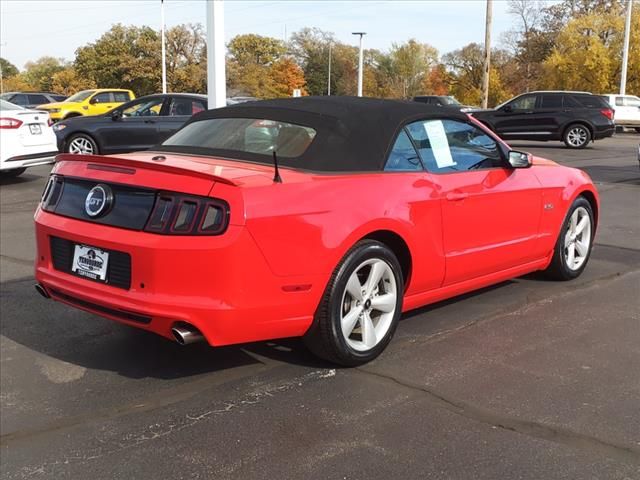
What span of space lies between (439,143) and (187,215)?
1.93 meters

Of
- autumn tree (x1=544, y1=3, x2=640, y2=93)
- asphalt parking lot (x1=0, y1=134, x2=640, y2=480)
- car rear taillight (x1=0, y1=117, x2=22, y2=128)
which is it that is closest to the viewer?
asphalt parking lot (x1=0, y1=134, x2=640, y2=480)

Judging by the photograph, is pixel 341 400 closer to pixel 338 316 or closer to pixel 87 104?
pixel 338 316

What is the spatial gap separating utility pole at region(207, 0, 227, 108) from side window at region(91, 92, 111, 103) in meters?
16.0

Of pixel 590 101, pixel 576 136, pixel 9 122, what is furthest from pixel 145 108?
pixel 590 101

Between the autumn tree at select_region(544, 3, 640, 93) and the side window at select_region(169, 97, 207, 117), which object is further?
the autumn tree at select_region(544, 3, 640, 93)

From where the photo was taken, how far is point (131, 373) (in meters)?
3.91

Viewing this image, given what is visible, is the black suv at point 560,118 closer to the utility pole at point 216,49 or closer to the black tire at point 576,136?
the black tire at point 576,136

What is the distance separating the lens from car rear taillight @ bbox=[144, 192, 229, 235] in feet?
10.7

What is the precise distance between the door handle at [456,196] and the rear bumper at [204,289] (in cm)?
123

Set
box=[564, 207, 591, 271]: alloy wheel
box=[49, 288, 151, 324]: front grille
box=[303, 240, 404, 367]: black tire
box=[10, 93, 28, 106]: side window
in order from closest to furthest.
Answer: box=[49, 288, 151, 324]: front grille → box=[303, 240, 404, 367]: black tire → box=[564, 207, 591, 271]: alloy wheel → box=[10, 93, 28, 106]: side window

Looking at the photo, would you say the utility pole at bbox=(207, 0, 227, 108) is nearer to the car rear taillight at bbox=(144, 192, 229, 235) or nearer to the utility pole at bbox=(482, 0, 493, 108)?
the car rear taillight at bbox=(144, 192, 229, 235)

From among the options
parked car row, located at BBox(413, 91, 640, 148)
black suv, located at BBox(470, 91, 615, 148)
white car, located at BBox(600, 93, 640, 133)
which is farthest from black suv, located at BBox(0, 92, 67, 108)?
white car, located at BBox(600, 93, 640, 133)

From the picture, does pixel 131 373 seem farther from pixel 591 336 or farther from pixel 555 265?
pixel 555 265

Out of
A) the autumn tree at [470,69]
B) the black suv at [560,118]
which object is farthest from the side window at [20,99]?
the autumn tree at [470,69]
